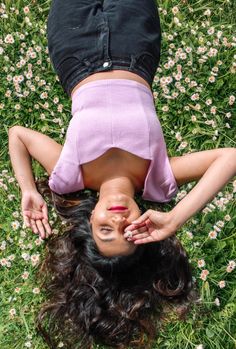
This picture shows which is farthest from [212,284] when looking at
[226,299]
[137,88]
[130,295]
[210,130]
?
[137,88]

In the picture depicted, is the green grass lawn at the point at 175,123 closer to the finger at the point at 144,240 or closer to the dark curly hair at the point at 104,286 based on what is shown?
the dark curly hair at the point at 104,286

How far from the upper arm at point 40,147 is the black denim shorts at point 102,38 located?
0.31 meters

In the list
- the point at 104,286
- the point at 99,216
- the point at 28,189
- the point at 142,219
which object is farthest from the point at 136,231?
the point at 28,189

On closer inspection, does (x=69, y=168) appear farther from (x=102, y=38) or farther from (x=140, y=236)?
(x=102, y=38)

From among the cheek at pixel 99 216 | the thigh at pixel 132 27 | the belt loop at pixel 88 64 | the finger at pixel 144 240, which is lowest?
the finger at pixel 144 240

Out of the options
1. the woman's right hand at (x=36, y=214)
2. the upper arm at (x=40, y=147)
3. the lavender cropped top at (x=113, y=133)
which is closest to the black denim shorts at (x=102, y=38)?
the lavender cropped top at (x=113, y=133)

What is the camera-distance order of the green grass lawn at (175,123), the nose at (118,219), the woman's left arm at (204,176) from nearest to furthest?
the nose at (118,219) → the woman's left arm at (204,176) → the green grass lawn at (175,123)

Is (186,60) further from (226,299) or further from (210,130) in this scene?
(226,299)

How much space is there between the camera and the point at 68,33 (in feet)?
9.39

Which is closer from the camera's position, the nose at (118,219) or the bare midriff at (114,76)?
the nose at (118,219)

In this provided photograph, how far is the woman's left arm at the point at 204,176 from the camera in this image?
2.60 meters

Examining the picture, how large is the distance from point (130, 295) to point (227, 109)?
1.38m

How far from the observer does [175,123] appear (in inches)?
139

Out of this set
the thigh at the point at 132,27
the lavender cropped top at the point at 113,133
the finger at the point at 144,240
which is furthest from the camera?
the thigh at the point at 132,27
